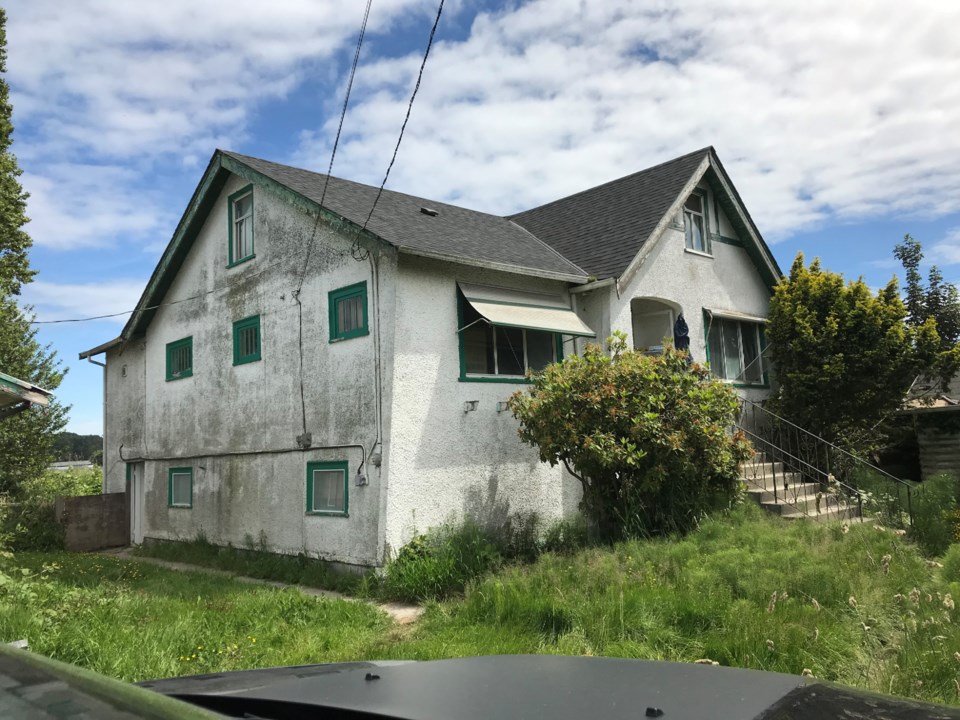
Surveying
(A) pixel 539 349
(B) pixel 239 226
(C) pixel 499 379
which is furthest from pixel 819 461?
(B) pixel 239 226

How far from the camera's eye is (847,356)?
13836 mm

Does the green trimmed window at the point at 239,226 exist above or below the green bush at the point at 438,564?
above

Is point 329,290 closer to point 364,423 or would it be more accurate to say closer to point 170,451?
point 364,423

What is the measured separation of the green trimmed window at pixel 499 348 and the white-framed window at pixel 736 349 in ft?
13.7

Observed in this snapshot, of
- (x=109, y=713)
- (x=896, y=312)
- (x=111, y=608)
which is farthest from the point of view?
(x=896, y=312)

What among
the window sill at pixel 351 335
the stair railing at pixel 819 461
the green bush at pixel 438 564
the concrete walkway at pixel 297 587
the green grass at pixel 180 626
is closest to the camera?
the green grass at pixel 180 626

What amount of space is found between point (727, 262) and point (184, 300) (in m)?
11.7

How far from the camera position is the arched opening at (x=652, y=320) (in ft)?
47.9

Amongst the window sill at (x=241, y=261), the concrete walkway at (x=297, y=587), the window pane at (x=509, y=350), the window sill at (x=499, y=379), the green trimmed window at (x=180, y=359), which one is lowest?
the concrete walkway at (x=297, y=587)

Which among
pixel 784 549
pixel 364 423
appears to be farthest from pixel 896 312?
pixel 364 423

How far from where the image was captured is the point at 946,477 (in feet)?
40.1

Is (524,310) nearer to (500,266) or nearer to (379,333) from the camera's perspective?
(500,266)

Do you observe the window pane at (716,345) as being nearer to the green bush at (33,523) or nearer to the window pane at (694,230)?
the window pane at (694,230)

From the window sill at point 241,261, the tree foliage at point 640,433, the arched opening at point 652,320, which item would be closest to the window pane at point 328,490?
the tree foliage at point 640,433
